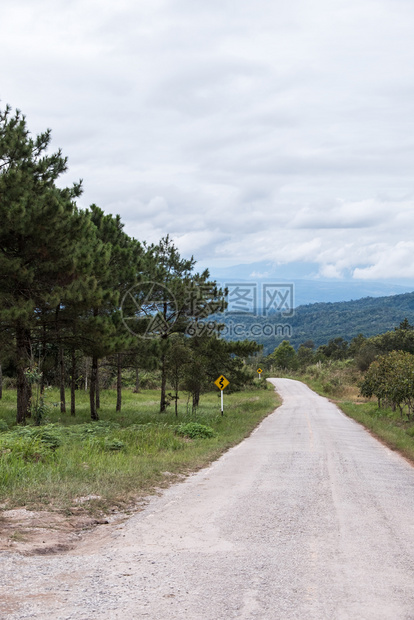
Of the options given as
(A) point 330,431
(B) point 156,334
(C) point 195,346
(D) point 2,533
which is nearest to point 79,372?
(C) point 195,346

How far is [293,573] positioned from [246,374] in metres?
30.9

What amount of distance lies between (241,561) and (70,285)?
598 inches

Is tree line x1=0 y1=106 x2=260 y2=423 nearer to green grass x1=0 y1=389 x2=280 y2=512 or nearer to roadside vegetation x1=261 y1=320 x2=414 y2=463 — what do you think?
green grass x1=0 y1=389 x2=280 y2=512

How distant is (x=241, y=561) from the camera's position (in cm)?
556

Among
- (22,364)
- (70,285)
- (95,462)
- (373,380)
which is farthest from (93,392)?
(373,380)

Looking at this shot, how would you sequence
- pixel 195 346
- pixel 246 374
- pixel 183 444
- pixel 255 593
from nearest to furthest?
pixel 255 593, pixel 183 444, pixel 195 346, pixel 246 374

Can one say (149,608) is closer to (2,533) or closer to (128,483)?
(2,533)

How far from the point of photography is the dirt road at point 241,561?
14.3ft

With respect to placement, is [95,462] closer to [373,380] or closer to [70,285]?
[70,285]

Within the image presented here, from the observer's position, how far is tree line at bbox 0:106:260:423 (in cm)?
1789

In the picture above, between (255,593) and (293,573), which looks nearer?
(255,593)

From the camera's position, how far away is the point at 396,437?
66.0 ft

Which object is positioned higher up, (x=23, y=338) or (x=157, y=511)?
(x=23, y=338)

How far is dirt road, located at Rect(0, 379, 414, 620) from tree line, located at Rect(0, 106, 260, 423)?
10.9 meters
